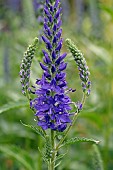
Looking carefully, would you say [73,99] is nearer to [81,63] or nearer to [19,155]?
[19,155]

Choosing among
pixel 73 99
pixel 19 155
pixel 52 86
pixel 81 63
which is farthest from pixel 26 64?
pixel 73 99

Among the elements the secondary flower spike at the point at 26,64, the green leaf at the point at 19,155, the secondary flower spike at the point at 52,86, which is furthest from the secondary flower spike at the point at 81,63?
the green leaf at the point at 19,155

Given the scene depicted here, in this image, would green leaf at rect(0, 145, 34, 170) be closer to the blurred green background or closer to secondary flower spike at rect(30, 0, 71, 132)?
the blurred green background

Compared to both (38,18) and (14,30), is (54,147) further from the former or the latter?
(14,30)

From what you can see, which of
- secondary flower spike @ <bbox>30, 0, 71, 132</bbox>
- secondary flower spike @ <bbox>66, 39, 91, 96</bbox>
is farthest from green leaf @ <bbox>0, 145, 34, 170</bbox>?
secondary flower spike @ <bbox>66, 39, 91, 96</bbox>

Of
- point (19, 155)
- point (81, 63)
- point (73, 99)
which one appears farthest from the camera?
point (73, 99)

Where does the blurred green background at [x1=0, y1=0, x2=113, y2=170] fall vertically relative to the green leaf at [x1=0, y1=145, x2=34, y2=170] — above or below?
above

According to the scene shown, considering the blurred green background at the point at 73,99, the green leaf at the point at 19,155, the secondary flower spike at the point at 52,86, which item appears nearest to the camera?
the secondary flower spike at the point at 52,86

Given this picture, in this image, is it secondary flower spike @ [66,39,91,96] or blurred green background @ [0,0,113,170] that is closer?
secondary flower spike @ [66,39,91,96]

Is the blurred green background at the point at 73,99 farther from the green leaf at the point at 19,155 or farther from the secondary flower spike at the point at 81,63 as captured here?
the secondary flower spike at the point at 81,63
